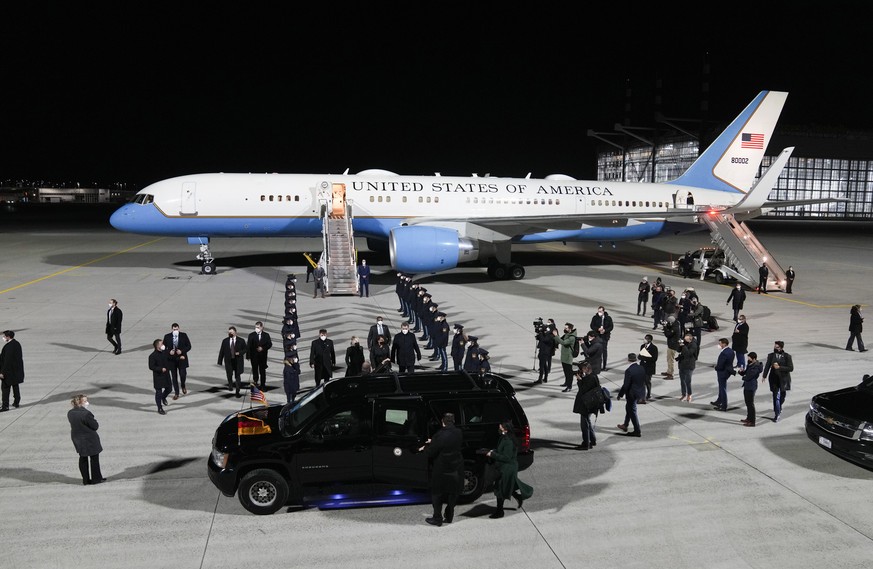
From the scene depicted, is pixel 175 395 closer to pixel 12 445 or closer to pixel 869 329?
pixel 12 445

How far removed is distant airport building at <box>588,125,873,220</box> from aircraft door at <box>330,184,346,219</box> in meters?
79.0

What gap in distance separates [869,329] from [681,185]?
1776 cm

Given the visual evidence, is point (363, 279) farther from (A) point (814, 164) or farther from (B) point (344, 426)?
(A) point (814, 164)

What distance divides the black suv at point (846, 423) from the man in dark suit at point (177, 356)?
37.4 feet

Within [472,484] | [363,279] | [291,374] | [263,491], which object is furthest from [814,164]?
[263,491]

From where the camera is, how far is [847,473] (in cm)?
990

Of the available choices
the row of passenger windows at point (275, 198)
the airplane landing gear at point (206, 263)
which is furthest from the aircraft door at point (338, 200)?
the airplane landing gear at point (206, 263)

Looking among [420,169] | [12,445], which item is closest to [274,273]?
[12,445]

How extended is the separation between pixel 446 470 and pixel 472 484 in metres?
1.01

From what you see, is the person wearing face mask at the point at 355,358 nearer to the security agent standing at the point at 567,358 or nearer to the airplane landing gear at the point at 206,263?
the security agent standing at the point at 567,358

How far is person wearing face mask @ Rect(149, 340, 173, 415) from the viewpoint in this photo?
479 inches

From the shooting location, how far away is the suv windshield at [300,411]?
910cm

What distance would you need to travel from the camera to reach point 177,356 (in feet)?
42.8

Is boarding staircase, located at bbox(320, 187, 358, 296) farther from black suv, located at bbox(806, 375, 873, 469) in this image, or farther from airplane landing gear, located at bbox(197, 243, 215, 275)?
black suv, located at bbox(806, 375, 873, 469)
